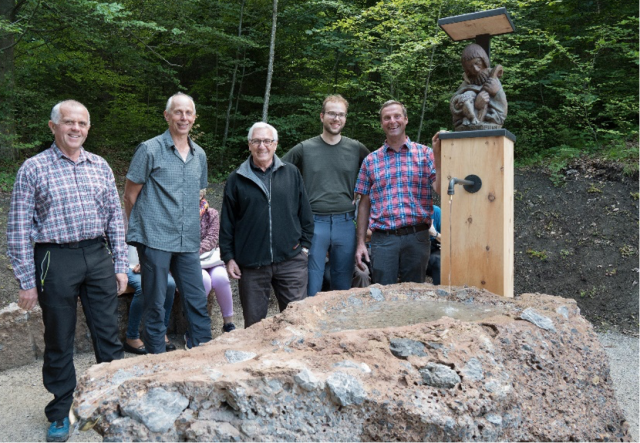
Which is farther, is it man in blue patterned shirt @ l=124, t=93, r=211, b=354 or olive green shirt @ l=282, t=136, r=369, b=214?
olive green shirt @ l=282, t=136, r=369, b=214

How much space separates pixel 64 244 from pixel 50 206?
0.21m

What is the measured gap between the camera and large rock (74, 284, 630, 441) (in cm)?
158

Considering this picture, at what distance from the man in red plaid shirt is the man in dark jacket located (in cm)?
51

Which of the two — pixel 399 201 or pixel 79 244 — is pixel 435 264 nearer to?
pixel 399 201

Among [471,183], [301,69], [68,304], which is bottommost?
[68,304]

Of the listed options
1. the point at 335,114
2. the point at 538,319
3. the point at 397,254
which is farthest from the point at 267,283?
the point at 538,319

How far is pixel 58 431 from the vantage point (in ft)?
9.39

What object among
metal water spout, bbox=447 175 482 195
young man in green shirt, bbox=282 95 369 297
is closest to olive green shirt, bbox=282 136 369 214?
young man in green shirt, bbox=282 95 369 297

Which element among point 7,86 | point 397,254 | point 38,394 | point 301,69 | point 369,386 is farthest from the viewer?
point 301,69

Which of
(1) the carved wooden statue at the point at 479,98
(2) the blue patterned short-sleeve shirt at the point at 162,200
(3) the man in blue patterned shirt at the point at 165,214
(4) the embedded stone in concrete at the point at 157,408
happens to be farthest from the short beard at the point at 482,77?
(4) the embedded stone in concrete at the point at 157,408

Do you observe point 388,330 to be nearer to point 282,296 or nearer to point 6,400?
point 282,296

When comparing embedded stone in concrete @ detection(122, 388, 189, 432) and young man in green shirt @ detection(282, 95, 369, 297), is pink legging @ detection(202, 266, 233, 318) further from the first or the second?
embedded stone in concrete @ detection(122, 388, 189, 432)

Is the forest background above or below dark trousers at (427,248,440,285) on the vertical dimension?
above

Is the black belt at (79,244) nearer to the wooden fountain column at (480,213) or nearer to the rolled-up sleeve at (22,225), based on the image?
the rolled-up sleeve at (22,225)
